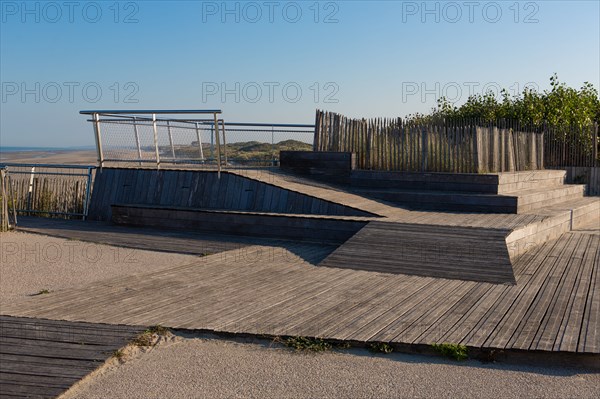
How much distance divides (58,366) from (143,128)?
1195 centimetres

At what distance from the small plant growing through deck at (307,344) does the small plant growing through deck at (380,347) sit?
15.6 inches

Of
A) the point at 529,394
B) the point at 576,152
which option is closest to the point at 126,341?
the point at 529,394

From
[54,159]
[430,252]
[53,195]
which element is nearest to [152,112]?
[53,195]

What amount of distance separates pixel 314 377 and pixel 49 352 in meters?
2.49

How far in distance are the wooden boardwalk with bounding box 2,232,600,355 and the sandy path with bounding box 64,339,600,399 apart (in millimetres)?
355

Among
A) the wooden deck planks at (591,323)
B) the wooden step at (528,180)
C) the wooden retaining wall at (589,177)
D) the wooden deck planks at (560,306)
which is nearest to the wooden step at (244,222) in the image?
the wooden deck planks at (560,306)

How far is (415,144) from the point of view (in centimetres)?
1567

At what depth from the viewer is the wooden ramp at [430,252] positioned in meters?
9.24

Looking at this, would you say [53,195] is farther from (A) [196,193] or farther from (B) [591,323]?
(B) [591,323]

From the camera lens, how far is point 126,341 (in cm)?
613

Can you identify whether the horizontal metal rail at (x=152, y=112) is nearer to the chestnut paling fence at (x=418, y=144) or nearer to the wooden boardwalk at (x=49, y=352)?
the chestnut paling fence at (x=418, y=144)

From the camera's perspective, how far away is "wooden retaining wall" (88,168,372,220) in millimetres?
13664

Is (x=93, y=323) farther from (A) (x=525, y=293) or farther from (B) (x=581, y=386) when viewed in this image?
(A) (x=525, y=293)

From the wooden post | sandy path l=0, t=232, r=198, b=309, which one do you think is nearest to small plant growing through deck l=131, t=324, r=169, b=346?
sandy path l=0, t=232, r=198, b=309
